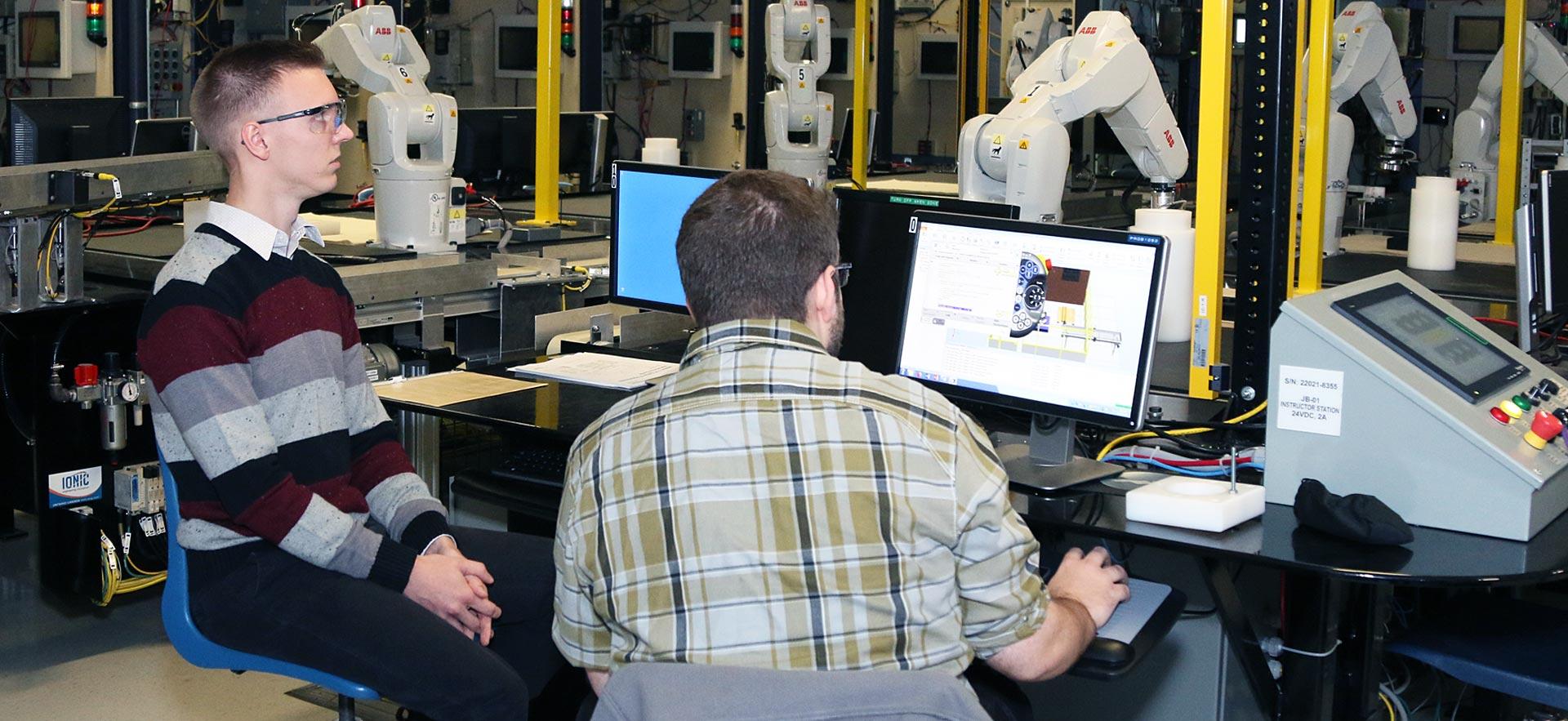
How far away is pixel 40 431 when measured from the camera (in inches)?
130

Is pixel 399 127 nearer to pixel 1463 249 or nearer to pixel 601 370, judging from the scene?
pixel 601 370

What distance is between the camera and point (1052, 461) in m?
2.11

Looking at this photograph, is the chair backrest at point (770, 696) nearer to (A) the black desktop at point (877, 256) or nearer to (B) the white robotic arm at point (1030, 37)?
(A) the black desktop at point (877, 256)

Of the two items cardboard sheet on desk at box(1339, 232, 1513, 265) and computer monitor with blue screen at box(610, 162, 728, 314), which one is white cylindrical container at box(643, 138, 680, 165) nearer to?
computer monitor with blue screen at box(610, 162, 728, 314)

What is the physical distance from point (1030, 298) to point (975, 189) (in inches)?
60.4

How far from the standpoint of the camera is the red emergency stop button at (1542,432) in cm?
184

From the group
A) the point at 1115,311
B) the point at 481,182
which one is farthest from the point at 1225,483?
the point at 481,182

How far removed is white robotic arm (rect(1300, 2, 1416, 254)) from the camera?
15.0 feet

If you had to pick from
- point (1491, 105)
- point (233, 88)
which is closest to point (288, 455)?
point (233, 88)

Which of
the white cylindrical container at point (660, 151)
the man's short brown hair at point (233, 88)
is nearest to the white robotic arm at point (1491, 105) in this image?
the white cylindrical container at point (660, 151)

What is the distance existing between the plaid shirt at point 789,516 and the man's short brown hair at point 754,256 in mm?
27

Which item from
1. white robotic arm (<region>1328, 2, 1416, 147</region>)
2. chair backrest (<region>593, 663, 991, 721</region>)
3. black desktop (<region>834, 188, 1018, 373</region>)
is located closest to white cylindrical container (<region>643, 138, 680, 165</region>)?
white robotic arm (<region>1328, 2, 1416, 147</region>)

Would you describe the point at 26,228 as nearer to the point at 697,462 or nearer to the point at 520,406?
the point at 520,406

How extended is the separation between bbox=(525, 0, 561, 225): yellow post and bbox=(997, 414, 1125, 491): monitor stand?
134 inches
